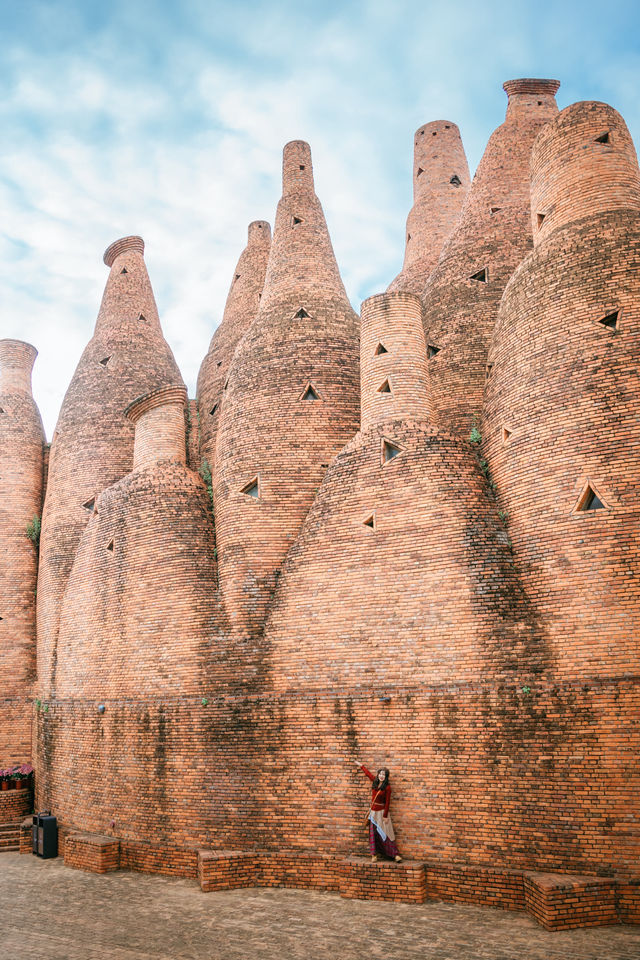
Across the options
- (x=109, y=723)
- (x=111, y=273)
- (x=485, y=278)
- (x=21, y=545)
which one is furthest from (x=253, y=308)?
(x=109, y=723)

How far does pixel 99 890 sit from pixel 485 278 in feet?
49.2

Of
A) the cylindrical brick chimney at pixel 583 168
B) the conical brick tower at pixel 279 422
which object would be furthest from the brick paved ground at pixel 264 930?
the cylindrical brick chimney at pixel 583 168

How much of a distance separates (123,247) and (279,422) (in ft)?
42.9

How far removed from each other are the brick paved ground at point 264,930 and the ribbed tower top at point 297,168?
54.8 ft

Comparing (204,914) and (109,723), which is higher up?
(109,723)

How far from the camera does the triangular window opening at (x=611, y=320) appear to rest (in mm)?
11219

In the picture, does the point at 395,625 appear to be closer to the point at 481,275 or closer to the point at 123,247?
the point at 481,275

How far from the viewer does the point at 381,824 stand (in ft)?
34.3

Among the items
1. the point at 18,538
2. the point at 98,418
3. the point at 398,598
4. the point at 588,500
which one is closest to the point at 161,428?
the point at 98,418

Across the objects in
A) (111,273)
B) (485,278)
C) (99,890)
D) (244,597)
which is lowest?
(99,890)

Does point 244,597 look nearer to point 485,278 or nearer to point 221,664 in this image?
point 221,664

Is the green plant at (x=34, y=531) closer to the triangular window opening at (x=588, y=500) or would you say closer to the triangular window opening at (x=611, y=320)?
the triangular window opening at (x=588, y=500)

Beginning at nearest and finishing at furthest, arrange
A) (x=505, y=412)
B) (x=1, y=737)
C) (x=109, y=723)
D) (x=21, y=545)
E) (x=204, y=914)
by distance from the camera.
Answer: (x=204, y=914)
(x=505, y=412)
(x=109, y=723)
(x=1, y=737)
(x=21, y=545)

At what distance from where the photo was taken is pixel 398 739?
35.9ft
